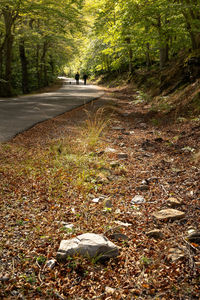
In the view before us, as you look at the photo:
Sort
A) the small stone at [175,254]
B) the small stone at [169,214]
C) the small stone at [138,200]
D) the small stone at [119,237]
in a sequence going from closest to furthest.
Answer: the small stone at [175,254] → the small stone at [119,237] → the small stone at [169,214] → the small stone at [138,200]

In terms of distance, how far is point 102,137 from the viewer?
20.1 feet

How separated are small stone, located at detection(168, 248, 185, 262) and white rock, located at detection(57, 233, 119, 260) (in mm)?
485

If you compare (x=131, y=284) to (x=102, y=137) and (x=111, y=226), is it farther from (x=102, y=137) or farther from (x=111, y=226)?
(x=102, y=137)

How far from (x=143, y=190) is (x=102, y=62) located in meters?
31.9

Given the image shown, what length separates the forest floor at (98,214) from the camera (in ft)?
5.93

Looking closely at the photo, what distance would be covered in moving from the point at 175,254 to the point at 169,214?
636 millimetres

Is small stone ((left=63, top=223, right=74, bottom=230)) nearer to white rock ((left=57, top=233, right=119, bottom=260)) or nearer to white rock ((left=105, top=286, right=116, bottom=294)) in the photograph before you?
white rock ((left=57, top=233, right=119, bottom=260))

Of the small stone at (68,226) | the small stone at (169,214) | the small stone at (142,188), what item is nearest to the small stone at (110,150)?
the small stone at (142,188)

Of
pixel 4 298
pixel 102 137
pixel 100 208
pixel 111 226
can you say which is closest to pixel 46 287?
pixel 4 298

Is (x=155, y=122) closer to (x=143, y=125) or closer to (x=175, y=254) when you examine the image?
(x=143, y=125)

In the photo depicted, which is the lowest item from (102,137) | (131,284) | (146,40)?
(131,284)

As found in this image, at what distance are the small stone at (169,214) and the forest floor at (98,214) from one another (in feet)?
0.13

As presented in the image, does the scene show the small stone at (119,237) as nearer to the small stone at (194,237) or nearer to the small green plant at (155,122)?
the small stone at (194,237)

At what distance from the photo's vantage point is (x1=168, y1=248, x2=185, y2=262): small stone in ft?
6.79
